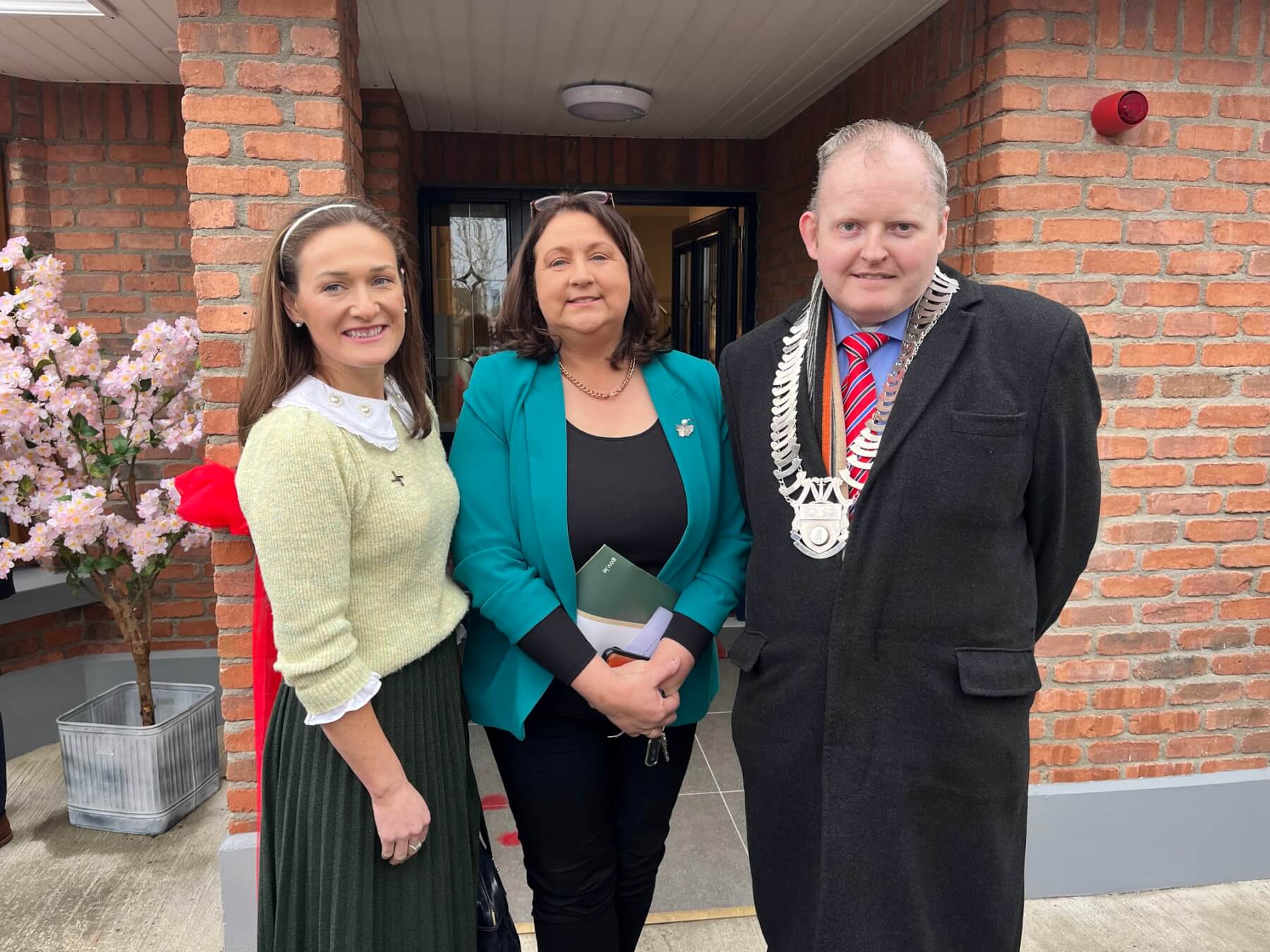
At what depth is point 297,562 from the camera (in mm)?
1363

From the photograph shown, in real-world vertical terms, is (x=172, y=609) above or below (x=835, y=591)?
below

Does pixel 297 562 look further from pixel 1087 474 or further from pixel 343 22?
pixel 343 22

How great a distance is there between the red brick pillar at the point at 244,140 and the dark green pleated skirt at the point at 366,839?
1.18 m

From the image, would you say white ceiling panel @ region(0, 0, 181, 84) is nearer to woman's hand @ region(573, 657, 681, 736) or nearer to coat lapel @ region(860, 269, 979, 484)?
woman's hand @ region(573, 657, 681, 736)

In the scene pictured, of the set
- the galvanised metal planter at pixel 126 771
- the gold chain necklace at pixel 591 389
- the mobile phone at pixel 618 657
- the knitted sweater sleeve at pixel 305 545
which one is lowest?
the galvanised metal planter at pixel 126 771

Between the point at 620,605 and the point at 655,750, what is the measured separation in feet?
1.09

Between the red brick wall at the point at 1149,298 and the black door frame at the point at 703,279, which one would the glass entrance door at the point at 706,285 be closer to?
the black door frame at the point at 703,279

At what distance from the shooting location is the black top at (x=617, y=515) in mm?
1713

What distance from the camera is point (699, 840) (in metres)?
3.19

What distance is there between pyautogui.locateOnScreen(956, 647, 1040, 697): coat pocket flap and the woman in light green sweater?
94 centimetres

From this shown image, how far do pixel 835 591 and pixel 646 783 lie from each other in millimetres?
695

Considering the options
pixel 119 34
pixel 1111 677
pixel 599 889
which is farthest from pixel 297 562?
pixel 119 34

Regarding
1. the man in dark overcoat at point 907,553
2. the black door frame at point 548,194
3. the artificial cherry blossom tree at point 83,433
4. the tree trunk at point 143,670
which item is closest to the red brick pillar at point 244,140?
the artificial cherry blossom tree at point 83,433

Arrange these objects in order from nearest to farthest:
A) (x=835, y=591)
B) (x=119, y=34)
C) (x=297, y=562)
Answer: (x=297, y=562)
(x=835, y=591)
(x=119, y=34)
